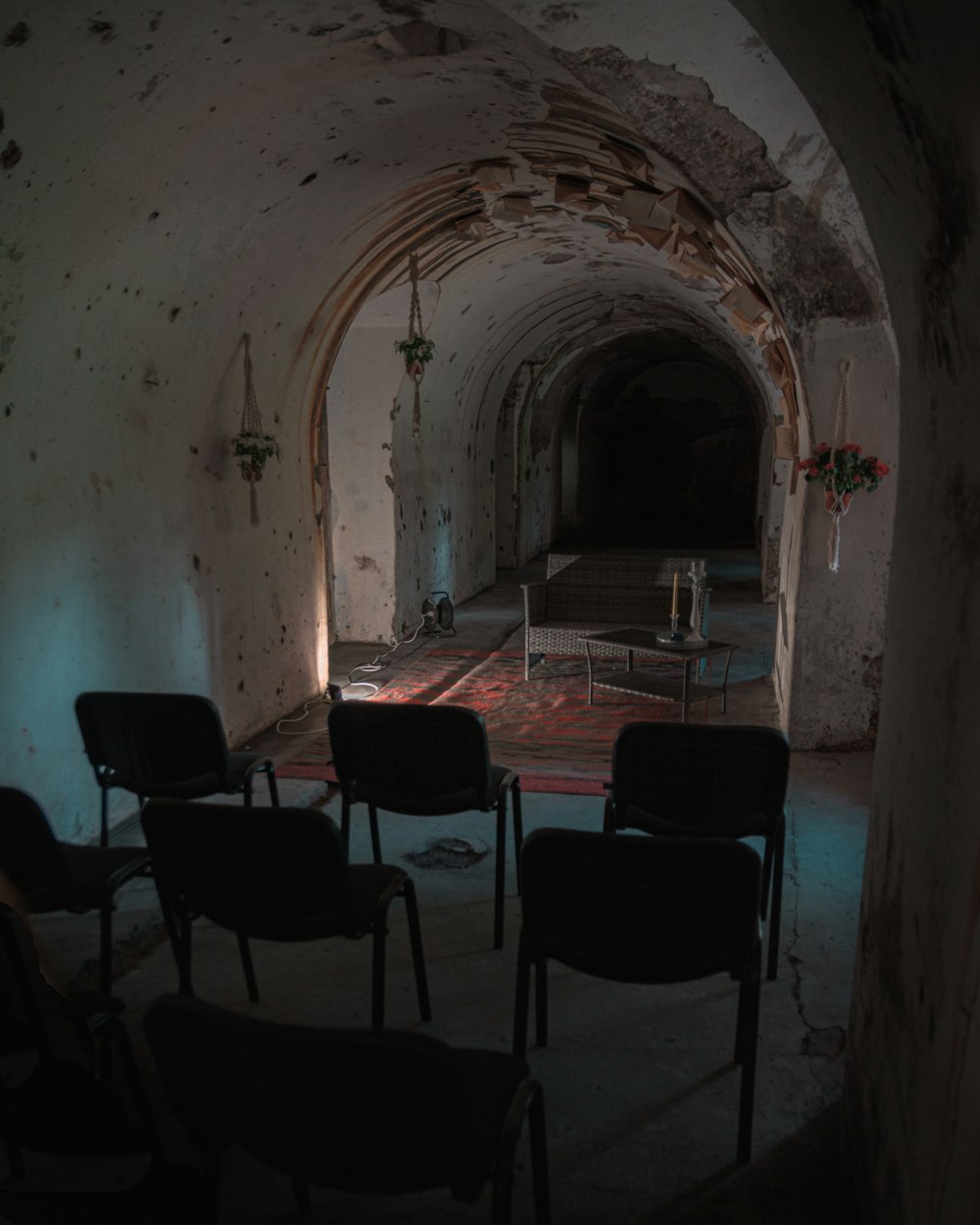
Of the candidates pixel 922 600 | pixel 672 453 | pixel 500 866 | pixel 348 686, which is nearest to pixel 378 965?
pixel 500 866

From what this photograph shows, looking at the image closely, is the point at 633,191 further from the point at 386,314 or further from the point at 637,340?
the point at 637,340

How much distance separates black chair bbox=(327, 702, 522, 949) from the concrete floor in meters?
0.48

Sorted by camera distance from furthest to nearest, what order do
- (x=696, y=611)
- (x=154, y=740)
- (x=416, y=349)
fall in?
(x=416, y=349)
(x=696, y=611)
(x=154, y=740)

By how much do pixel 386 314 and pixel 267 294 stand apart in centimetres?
277

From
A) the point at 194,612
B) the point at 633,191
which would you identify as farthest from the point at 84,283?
the point at 633,191

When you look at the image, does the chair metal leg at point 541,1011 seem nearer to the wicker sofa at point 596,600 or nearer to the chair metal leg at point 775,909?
the chair metal leg at point 775,909

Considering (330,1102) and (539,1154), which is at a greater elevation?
(330,1102)

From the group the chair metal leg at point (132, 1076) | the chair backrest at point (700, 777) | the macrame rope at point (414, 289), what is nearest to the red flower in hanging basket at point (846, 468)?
the chair backrest at point (700, 777)

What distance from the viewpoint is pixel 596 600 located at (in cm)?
858

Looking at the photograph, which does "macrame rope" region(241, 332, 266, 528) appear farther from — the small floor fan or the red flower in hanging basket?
the small floor fan

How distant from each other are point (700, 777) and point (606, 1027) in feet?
2.85

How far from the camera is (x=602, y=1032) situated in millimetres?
3197

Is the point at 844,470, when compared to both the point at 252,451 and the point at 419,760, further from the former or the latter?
the point at 252,451

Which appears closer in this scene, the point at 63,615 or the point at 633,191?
the point at 63,615
